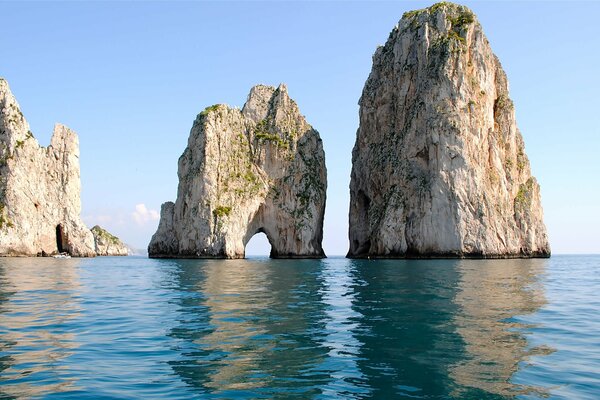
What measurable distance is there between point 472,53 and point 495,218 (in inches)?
1259

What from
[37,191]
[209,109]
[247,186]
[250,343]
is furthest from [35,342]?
[37,191]

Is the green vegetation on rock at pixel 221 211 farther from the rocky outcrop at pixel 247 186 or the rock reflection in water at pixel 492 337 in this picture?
the rock reflection in water at pixel 492 337

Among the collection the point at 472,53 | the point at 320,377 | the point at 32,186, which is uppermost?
the point at 472,53

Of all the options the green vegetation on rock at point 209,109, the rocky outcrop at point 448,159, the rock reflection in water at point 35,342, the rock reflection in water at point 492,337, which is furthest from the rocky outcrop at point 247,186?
the rock reflection in water at point 492,337

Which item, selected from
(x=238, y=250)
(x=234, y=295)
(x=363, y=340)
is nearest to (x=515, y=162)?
(x=238, y=250)

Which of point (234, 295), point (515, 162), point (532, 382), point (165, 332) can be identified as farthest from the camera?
point (515, 162)

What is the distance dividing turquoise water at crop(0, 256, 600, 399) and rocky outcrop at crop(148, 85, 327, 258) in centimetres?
6432

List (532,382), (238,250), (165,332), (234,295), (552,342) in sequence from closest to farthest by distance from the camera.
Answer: (532,382)
(552,342)
(165,332)
(234,295)
(238,250)

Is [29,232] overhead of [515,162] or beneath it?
beneath

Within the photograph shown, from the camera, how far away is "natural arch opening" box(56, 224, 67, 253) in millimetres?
107475

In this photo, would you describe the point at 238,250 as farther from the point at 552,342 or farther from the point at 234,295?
the point at 552,342

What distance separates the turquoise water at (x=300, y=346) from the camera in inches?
403

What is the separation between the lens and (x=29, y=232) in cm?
9388

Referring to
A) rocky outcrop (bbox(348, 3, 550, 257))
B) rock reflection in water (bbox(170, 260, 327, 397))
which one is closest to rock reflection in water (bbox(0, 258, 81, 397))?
rock reflection in water (bbox(170, 260, 327, 397))
